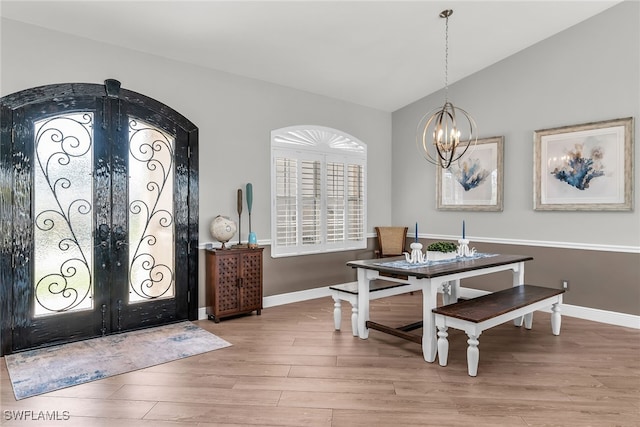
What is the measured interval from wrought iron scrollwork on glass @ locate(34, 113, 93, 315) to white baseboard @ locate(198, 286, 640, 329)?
4.29 ft

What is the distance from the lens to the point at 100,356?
10.8 ft

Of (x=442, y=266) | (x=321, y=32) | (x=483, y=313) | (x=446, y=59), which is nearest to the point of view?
(x=483, y=313)

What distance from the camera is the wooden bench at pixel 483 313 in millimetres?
2951

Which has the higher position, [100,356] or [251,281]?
[251,281]

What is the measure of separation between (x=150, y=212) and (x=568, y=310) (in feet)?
15.8

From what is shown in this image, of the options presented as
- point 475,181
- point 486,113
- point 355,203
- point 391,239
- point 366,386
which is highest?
point 486,113

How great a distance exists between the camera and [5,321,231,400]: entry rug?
2844 millimetres

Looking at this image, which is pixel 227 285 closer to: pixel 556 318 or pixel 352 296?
pixel 352 296

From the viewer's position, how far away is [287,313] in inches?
184

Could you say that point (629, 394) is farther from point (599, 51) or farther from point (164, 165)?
point (164, 165)

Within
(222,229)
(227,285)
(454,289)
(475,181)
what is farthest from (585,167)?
(227,285)

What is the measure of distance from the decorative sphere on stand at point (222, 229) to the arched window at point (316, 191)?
2.37ft

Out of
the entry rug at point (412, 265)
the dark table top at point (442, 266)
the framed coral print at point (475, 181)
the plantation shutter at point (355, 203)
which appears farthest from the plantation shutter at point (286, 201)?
the framed coral print at point (475, 181)

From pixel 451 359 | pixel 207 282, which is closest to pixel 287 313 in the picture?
pixel 207 282
